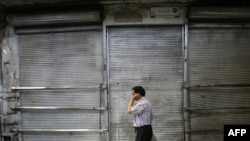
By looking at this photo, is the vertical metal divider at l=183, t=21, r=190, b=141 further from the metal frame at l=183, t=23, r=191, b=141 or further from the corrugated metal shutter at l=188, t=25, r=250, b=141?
the corrugated metal shutter at l=188, t=25, r=250, b=141

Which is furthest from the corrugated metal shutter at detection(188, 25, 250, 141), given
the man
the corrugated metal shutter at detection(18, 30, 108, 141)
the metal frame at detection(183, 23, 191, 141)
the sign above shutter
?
the sign above shutter

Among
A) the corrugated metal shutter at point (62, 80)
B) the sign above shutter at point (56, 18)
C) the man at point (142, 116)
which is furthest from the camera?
the corrugated metal shutter at point (62, 80)

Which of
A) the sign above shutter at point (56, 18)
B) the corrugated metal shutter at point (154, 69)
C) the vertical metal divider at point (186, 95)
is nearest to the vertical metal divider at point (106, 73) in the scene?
the corrugated metal shutter at point (154, 69)

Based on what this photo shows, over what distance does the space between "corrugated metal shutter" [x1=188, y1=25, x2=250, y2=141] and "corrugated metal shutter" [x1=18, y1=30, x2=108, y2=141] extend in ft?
8.21

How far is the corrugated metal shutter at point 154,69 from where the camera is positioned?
5707mm

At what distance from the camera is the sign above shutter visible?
18.4 feet

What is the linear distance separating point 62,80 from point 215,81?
164 inches

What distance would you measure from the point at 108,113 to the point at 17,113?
260 centimetres

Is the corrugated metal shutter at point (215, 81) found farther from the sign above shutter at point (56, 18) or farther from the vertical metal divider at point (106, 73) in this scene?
the sign above shutter at point (56, 18)

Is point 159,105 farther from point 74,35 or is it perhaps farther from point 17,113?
point 17,113

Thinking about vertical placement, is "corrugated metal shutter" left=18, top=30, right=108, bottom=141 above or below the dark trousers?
above

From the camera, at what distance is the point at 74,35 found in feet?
19.2

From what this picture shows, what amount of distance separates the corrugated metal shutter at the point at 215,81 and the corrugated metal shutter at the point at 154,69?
1.33 feet

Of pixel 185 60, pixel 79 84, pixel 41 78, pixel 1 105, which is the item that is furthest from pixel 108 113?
pixel 1 105
